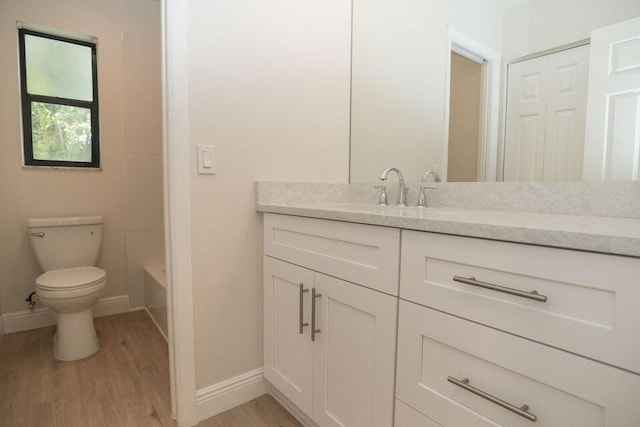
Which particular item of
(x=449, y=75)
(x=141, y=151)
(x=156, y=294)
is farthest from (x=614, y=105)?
(x=141, y=151)

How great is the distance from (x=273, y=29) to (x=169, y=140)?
27.8 inches

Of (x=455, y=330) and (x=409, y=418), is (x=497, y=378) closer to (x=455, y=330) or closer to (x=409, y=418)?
(x=455, y=330)

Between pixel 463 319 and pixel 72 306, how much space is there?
2.05 metres

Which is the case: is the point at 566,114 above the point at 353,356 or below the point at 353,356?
above

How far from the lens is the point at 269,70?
59.9 inches

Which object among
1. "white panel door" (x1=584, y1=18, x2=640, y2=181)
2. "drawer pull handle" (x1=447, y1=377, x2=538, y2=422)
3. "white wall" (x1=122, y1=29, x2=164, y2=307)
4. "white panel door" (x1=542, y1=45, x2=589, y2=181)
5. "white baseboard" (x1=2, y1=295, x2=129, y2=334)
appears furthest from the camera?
"white wall" (x1=122, y1=29, x2=164, y2=307)

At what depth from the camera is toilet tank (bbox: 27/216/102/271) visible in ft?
7.09

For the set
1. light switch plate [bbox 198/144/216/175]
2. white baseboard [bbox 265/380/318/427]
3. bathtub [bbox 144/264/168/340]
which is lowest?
white baseboard [bbox 265/380/318/427]

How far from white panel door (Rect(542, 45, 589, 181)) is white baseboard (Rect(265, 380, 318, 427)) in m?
1.28

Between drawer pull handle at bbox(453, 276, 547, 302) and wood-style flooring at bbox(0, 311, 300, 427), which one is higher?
drawer pull handle at bbox(453, 276, 547, 302)

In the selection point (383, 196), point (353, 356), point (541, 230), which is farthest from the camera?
point (383, 196)

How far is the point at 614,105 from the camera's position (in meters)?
1.00

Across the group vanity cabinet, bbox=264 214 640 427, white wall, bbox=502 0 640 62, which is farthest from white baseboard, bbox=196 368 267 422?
white wall, bbox=502 0 640 62

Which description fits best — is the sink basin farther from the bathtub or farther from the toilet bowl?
the toilet bowl
